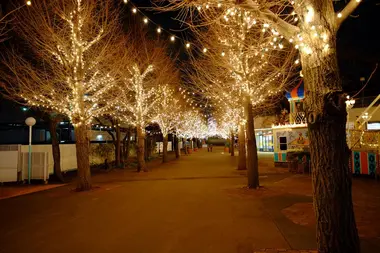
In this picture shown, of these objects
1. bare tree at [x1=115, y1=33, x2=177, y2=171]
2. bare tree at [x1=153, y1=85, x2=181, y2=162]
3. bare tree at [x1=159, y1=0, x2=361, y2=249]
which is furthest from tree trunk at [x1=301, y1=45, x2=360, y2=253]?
bare tree at [x1=153, y1=85, x2=181, y2=162]

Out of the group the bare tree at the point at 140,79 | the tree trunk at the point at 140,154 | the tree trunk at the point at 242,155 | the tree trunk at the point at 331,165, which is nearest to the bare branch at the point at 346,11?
the tree trunk at the point at 331,165

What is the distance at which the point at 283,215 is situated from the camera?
675 cm

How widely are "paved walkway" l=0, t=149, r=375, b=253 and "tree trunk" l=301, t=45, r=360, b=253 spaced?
126cm

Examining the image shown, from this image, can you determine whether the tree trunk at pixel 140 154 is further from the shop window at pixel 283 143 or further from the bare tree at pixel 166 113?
the shop window at pixel 283 143

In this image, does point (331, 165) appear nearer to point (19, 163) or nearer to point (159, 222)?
point (159, 222)

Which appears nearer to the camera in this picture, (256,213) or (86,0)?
(256,213)

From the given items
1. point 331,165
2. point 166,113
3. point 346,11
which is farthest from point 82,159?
point 166,113

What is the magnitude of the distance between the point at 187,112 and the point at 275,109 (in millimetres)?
10810

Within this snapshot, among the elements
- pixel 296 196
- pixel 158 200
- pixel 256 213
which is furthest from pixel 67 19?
pixel 296 196

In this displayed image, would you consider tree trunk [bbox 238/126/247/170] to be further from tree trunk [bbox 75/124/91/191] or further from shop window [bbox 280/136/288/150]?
tree trunk [bbox 75/124/91/191]

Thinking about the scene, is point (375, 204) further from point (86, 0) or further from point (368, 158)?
point (86, 0)

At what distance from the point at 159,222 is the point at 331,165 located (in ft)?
13.9

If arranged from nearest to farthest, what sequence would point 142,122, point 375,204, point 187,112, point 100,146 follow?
1. point 375,204
2. point 142,122
3. point 100,146
4. point 187,112

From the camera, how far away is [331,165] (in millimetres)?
3572
